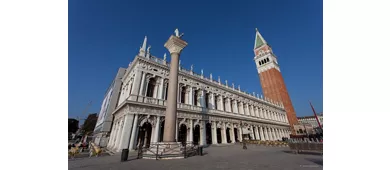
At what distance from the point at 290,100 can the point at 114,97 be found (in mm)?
51229

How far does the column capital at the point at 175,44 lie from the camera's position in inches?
491

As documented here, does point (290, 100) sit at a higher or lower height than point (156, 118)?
higher

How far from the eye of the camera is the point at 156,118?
16.0 metres

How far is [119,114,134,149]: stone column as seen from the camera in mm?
13391

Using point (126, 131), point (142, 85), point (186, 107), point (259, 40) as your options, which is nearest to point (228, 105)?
point (186, 107)

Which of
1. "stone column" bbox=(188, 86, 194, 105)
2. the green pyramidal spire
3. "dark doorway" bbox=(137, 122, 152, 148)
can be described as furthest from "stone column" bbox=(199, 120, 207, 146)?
the green pyramidal spire

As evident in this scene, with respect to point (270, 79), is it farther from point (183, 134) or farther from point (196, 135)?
point (183, 134)

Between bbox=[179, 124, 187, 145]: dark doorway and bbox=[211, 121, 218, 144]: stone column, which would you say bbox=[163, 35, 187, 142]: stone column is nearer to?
bbox=[179, 124, 187, 145]: dark doorway

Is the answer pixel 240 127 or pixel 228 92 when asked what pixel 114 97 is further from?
pixel 240 127

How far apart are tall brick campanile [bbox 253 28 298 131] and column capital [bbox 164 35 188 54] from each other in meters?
39.7

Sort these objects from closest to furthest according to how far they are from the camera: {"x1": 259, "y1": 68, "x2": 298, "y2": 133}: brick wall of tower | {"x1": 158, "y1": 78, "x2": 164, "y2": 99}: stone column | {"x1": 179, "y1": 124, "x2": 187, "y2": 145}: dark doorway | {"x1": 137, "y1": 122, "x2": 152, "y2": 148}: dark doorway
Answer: {"x1": 137, "y1": 122, "x2": 152, "y2": 148}: dark doorway
{"x1": 158, "y1": 78, "x2": 164, "y2": 99}: stone column
{"x1": 179, "y1": 124, "x2": 187, "y2": 145}: dark doorway
{"x1": 259, "y1": 68, "x2": 298, "y2": 133}: brick wall of tower

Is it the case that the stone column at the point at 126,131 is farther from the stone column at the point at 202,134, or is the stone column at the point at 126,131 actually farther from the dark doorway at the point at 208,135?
the dark doorway at the point at 208,135

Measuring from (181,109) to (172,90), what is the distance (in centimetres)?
759
